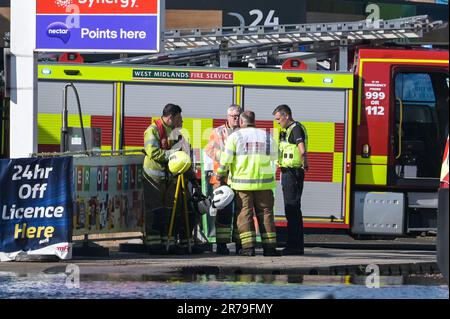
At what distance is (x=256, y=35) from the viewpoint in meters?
18.4

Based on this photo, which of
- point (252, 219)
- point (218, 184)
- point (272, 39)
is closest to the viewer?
point (252, 219)

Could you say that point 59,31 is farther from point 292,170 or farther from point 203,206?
point 292,170

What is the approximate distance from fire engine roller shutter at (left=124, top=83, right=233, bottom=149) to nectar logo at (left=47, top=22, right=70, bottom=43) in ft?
10.8

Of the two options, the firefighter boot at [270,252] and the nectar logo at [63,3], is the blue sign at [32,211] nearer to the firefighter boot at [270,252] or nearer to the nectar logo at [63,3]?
the nectar logo at [63,3]

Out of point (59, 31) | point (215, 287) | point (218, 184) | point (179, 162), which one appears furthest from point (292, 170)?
point (215, 287)

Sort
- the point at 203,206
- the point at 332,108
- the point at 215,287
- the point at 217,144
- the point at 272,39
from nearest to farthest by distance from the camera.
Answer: the point at 215,287 < the point at 203,206 < the point at 217,144 < the point at 332,108 < the point at 272,39

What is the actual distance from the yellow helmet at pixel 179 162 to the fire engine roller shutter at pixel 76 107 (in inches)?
127

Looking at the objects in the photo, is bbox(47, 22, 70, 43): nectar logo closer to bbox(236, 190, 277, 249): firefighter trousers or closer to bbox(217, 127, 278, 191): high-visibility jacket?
bbox(217, 127, 278, 191): high-visibility jacket

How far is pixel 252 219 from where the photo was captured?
14.8m

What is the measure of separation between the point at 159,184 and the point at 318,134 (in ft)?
12.3

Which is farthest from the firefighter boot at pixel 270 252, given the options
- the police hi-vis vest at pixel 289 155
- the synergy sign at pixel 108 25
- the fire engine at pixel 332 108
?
the fire engine at pixel 332 108

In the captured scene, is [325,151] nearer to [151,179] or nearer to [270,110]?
[270,110]

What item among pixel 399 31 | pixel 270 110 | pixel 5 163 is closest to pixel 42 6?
pixel 5 163

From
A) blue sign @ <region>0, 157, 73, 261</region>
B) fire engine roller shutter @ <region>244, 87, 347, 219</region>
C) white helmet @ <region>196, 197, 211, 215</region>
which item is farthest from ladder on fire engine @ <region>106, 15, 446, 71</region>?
blue sign @ <region>0, 157, 73, 261</region>
